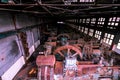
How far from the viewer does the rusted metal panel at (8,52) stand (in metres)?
4.02

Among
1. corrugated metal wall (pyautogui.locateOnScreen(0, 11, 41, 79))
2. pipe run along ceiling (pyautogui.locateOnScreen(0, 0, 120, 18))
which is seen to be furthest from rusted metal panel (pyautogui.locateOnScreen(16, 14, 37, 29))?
pipe run along ceiling (pyautogui.locateOnScreen(0, 0, 120, 18))

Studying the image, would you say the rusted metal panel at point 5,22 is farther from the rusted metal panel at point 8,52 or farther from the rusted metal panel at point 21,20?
the rusted metal panel at point 21,20

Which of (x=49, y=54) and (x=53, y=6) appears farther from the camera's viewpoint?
(x=49, y=54)

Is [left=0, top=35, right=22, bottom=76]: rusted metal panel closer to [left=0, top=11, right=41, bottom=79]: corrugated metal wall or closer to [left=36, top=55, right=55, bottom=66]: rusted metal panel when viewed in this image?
[left=0, top=11, right=41, bottom=79]: corrugated metal wall

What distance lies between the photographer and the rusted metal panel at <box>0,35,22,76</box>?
4.02m

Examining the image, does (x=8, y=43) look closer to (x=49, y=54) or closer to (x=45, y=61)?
(x=49, y=54)

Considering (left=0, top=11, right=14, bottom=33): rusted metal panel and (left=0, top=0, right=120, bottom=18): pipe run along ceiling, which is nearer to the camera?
(left=0, top=0, right=120, bottom=18): pipe run along ceiling

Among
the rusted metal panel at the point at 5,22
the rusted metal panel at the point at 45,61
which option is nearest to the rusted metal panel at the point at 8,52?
the rusted metal panel at the point at 5,22

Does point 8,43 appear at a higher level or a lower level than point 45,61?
higher

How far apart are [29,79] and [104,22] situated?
6854 millimetres

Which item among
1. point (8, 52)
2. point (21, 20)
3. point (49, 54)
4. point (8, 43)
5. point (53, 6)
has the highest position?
point (53, 6)

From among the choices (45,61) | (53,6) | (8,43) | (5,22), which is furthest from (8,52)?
(53,6)

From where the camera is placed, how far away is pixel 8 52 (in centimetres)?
455

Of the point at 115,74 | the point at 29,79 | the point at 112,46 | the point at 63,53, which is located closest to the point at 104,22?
the point at 112,46
